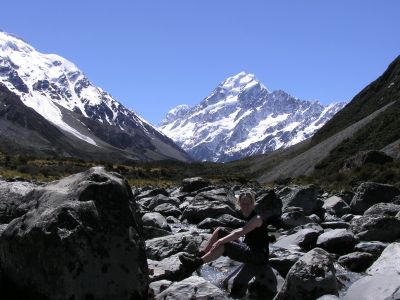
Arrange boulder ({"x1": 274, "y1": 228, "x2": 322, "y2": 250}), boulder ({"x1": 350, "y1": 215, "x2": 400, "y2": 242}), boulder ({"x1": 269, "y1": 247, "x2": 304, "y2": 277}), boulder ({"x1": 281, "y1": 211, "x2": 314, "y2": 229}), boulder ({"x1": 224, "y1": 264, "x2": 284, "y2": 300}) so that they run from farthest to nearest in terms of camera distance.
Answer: boulder ({"x1": 281, "y1": 211, "x2": 314, "y2": 229}) < boulder ({"x1": 350, "y1": 215, "x2": 400, "y2": 242}) < boulder ({"x1": 274, "y1": 228, "x2": 322, "y2": 250}) < boulder ({"x1": 269, "y1": 247, "x2": 304, "y2": 277}) < boulder ({"x1": 224, "y1": 264, "x2": 284, "y2": 300})

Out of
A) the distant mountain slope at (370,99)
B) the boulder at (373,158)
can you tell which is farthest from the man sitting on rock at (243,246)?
the distant mountain slope at (370,99)

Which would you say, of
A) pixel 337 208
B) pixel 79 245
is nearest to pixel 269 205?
pixel 337 208

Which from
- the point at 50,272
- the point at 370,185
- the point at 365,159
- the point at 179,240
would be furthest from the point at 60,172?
the point at 50,272

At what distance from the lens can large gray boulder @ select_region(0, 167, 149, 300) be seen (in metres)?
9.85

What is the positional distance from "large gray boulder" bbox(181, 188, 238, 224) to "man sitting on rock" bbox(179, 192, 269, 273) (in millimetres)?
11405

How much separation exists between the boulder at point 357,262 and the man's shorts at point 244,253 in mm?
2493

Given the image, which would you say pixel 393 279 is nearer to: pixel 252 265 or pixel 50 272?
pixel 252 265

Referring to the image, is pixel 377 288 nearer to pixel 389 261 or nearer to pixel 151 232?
pixel 389 261

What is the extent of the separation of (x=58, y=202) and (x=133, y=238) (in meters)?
1.58

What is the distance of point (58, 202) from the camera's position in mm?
10602

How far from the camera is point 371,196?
2706 centimetres

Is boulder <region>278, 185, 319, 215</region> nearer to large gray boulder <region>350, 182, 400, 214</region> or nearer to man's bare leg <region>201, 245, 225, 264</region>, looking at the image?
large gray boulder <region>350, 182, 400, 214</region>

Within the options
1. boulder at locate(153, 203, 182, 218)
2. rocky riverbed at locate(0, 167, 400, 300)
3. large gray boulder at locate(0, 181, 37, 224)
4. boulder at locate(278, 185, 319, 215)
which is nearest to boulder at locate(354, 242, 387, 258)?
rocky riverbed at locate(0, 167, 400, 300)

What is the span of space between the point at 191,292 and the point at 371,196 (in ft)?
60.5
